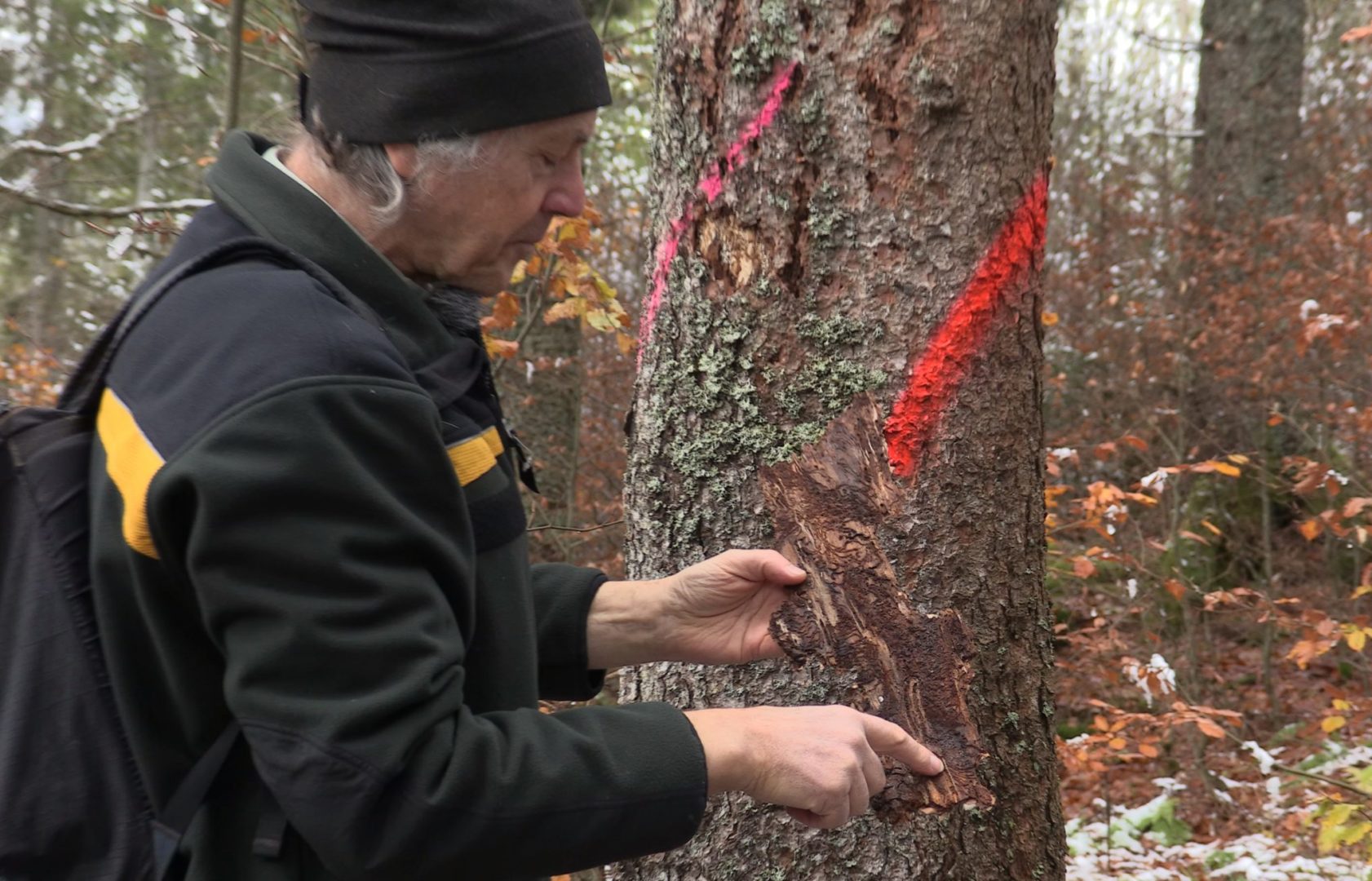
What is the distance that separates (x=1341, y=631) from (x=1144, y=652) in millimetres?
1876

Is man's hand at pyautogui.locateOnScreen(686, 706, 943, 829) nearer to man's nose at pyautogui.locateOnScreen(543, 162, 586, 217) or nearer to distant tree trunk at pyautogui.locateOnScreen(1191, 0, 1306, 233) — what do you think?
man's nose at pyautogui.locateOnScreen(543, 162, 586, 217)

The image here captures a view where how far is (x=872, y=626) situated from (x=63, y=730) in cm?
112

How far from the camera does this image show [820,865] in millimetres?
1948

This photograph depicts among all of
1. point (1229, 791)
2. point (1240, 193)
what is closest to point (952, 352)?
point (1229, 791)

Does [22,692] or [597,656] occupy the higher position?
[22,692]

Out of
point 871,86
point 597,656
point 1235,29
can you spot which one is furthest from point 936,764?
point 1235,29

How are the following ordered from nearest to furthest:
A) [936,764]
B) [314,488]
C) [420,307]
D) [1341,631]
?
[314,488]
[420,307]
[936,764]
[1341,631]

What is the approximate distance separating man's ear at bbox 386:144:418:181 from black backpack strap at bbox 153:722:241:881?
73 centimetres

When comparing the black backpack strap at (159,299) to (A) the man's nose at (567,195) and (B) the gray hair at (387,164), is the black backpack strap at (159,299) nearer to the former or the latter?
(B) the gray hair at (387,164)

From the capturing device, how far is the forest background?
15.3 ft

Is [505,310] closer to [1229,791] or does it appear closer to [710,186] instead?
[710,186]

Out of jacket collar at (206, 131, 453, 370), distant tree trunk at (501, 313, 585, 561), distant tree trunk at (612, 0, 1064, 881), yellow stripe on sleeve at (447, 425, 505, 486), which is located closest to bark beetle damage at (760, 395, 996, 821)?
distant tree trunk at (612, 0, 1064, 881)

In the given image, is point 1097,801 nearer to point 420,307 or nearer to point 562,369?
point 562,369

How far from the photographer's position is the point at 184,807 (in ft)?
4.09
